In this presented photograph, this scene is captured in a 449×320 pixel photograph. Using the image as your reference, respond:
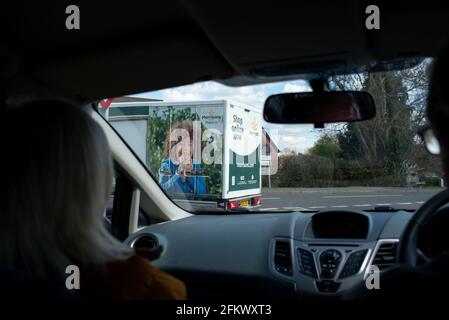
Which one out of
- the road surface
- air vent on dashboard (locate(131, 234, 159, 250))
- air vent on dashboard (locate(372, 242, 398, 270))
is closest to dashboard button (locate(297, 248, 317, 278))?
air vent on dashboard (locate(372, 242, 398, 270))

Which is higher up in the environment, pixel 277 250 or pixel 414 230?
pixel 414 230

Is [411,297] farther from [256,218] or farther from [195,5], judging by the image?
[256,218]

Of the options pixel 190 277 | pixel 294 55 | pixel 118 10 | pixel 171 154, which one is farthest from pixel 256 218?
pixel 171 154

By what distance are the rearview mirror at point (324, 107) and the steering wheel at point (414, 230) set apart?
0.85 m

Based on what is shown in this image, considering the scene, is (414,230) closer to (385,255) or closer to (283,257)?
(385,255)

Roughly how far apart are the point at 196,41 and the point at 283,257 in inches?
75.6

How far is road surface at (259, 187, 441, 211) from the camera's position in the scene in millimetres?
4439

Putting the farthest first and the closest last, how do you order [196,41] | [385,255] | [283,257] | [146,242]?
[146,242], [283,257], [385,255], [196,41]

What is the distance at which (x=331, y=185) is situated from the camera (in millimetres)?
5105

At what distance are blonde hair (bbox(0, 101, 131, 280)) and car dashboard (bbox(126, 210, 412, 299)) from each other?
95.8 inches

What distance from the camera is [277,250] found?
13.4 ft

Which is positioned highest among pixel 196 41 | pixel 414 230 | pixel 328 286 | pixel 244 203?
pixel 196 41

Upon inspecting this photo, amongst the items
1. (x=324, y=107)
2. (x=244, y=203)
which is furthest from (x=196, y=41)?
(x=244, y=203)

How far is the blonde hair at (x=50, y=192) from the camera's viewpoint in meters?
1.59
